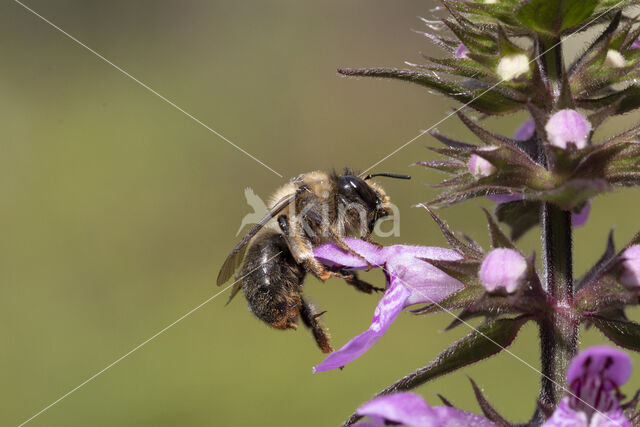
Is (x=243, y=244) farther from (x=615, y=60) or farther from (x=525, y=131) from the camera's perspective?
(x=615, y=60)

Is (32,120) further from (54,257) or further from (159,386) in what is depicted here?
(159,386)

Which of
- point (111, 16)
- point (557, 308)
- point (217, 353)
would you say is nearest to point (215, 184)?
point (217, 353)

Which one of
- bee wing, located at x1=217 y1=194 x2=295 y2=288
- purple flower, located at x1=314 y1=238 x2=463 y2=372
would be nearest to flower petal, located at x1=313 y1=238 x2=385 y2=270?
purple flower, located at x1=314 y1=238 x2=463 y2=372

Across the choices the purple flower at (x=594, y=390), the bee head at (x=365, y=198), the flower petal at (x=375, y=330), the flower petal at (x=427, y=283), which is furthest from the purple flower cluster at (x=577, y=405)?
the bee head at (x=365, y=198)

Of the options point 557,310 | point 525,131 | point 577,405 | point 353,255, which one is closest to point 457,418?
point 577,405

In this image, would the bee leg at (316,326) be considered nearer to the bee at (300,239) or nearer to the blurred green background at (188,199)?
the bee at (300,239)

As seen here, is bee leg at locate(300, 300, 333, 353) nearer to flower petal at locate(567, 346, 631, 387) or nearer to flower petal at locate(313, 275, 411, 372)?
flower petal at locate(313, 275, 411, 372)
